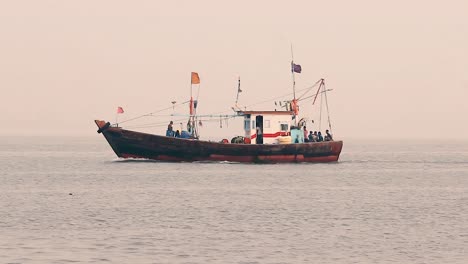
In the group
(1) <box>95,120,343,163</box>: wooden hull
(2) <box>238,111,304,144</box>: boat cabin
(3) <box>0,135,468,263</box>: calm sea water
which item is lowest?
(3) <box>0,135,468,263</box>: calm sea water

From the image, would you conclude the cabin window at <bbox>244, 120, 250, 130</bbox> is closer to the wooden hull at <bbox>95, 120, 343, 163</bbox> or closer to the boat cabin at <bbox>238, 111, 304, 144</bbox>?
the boat cabin at <bbox>238, 111, 304, 144</bbox>

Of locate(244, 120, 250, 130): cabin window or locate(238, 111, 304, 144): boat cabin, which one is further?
locate(244, 120, 250, 130): cabin window

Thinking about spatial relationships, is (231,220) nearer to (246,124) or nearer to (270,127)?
(270,127)

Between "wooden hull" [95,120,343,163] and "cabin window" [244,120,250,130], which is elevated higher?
"cabin window" [244,120,250,130]

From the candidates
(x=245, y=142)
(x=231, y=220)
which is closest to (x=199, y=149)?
(x=245, y=142)

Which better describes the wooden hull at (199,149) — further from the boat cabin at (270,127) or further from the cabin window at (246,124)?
the cabin window at (246,124)

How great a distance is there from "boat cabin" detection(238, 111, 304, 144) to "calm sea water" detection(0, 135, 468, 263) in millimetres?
7438

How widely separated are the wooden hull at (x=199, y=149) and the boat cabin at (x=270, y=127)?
0.74 meters

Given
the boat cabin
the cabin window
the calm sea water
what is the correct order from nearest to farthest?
the calm sea water, the boat cabin, the cabin window

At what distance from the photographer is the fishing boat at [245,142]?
3204 inches

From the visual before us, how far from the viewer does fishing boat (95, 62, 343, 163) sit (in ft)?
267

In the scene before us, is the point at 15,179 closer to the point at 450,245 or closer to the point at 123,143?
the point at 123,143

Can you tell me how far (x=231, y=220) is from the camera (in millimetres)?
41594

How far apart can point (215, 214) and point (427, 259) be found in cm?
1627
